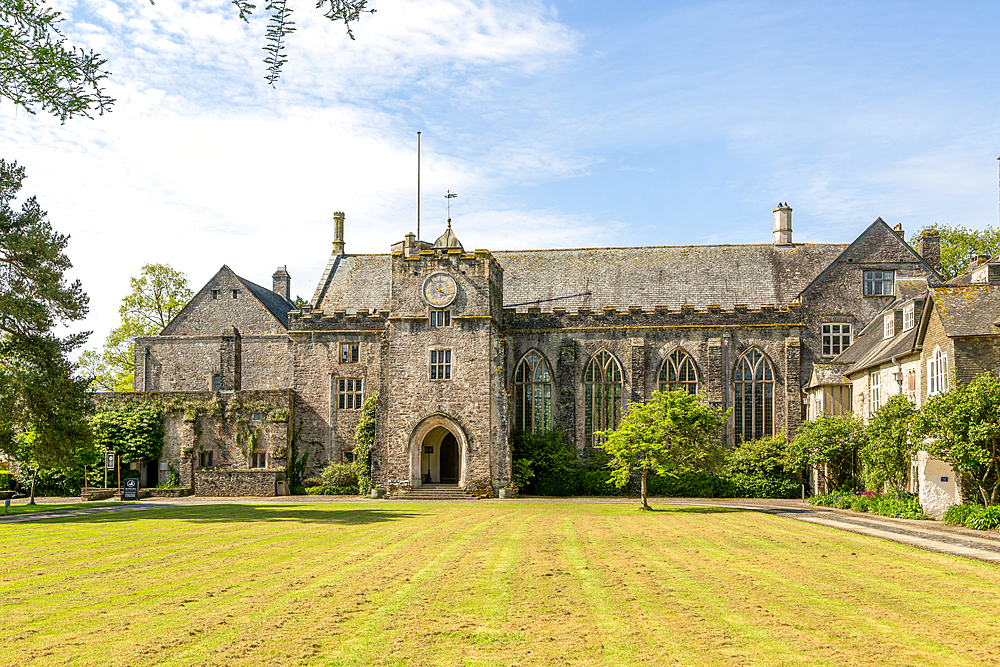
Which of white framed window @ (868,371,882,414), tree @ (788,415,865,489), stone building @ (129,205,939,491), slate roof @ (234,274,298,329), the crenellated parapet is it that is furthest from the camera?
slate roof @ (234,274,298,329)

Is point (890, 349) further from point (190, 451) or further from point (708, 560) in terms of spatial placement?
point (190, 451)

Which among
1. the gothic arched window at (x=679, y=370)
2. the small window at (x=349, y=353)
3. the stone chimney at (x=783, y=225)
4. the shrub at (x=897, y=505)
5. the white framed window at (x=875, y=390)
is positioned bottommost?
the shrub at (x=897, y=505)

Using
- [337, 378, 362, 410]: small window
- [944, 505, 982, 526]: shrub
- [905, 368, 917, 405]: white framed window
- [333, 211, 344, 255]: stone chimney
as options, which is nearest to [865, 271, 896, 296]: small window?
[905, 368, 917, 405]: white framed window

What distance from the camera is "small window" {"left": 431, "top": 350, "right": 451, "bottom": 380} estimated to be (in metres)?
39.2

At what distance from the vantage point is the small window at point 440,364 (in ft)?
129

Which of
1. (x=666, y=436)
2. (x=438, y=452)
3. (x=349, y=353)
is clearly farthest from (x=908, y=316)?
(x=349, y=353)

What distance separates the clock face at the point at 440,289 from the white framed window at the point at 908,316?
1881cm

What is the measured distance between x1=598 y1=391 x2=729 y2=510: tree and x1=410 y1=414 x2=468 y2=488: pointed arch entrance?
9.77 meters

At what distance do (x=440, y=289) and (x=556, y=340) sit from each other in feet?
21.3

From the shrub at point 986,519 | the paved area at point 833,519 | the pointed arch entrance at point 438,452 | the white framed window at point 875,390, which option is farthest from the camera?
the pointed arch entrance at point 438,452

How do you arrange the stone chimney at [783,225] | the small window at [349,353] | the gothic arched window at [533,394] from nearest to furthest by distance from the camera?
the gothic arched window at [533,394]
the small window at [349,353]
the stone chimney at [783,225]

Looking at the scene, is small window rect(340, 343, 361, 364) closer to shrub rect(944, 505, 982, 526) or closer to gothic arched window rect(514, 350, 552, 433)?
gothic arched window rect(514, 350, 552, 433)

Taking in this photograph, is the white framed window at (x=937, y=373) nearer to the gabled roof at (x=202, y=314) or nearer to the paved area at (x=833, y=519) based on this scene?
the paved area at (x=833, y=519)

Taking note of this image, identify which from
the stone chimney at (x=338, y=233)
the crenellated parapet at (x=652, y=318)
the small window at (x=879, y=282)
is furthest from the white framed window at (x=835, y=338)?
the stone chimney at (x=338, y=233)
